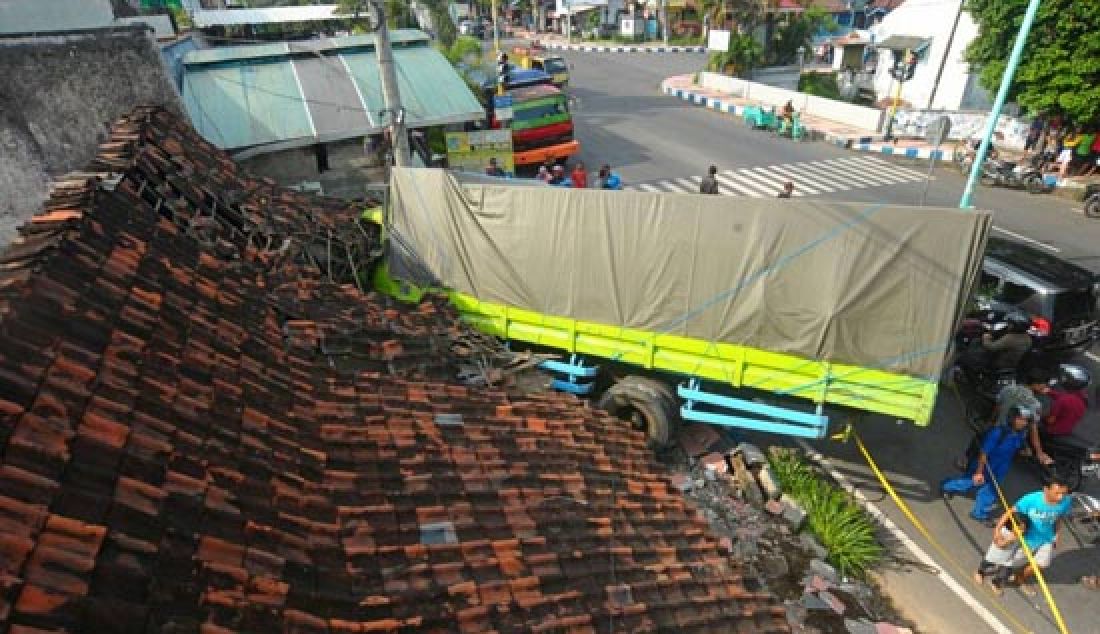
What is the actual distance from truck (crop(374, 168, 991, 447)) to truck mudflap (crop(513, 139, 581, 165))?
32.3 feet

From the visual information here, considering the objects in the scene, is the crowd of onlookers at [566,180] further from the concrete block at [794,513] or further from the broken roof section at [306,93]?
the concrete block at [794,513]

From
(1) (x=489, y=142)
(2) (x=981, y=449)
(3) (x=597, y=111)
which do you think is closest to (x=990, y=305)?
(2) (x=981, y=449)

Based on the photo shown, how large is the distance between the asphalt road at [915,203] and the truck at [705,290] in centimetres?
117

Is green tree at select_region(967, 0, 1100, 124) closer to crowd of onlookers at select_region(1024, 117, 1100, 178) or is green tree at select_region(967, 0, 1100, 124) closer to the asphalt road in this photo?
crowd of onlookers at select_region(1024, 117, 1100, 178)

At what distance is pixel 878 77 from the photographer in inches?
1179

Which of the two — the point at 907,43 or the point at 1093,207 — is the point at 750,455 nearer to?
the point at 1093,207

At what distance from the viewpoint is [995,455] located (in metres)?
6.89

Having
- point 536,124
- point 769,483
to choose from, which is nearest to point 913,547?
point 769,483

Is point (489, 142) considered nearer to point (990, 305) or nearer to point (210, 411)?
point (990, 305)

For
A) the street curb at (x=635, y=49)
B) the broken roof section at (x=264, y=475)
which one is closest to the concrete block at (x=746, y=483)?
the broken roof section at (x=264, y=475)

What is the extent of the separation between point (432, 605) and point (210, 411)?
61.4 inches

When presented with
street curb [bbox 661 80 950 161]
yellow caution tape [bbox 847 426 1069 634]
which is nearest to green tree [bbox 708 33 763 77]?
street curb [bbox 661 80 950 161]

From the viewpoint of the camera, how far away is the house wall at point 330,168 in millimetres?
12781

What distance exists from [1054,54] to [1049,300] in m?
11.2
